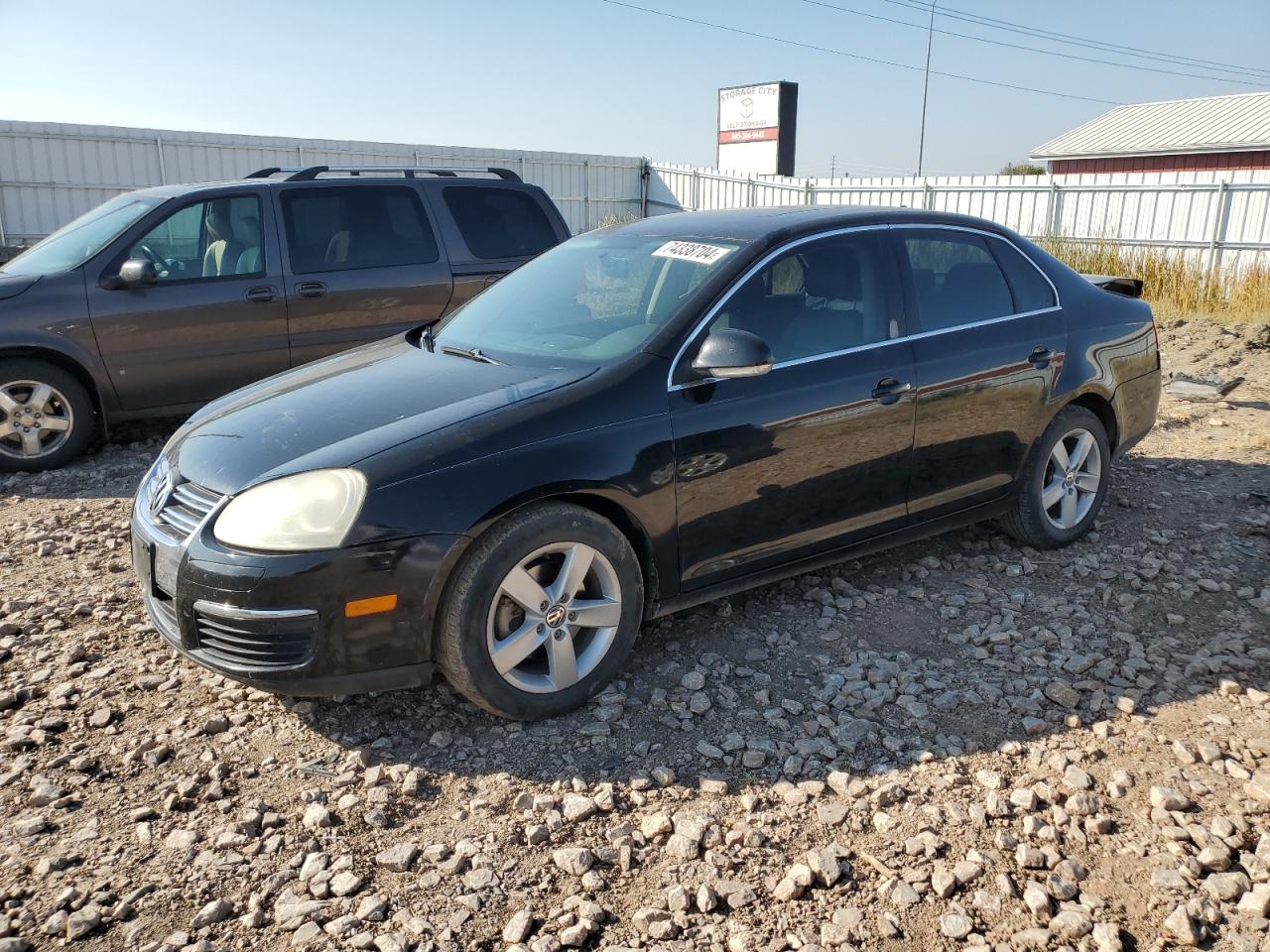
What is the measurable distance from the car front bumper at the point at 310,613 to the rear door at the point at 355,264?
4240 mm

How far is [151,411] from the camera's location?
6844 mm

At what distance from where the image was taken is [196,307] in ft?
22.3

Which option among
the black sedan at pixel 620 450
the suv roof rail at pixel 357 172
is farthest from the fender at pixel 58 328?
the black sedan at pixel 620 450

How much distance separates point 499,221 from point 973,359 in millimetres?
4656

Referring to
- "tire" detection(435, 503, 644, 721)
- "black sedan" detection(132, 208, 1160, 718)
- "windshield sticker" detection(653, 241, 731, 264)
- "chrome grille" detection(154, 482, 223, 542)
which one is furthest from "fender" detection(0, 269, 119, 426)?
"tire" detection(435, 503, 644, 721)

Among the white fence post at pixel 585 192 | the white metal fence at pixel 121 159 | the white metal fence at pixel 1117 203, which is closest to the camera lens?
the white metal fence at pixel 1117 203

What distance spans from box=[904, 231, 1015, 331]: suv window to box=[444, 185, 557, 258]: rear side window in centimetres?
412

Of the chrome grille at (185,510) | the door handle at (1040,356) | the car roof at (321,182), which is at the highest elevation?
the car roof at (321,182)

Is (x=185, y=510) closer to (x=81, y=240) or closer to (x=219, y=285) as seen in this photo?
(x=219, y=285)

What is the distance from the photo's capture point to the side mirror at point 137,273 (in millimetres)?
6535

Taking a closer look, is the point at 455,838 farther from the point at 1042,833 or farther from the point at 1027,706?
the point at 1027,706

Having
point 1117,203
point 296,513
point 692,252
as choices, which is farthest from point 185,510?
point 1117,203

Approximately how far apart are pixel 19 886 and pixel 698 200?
80.2 feet

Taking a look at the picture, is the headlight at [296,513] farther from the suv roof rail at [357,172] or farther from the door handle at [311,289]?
the suv roof rail at [357,172]
